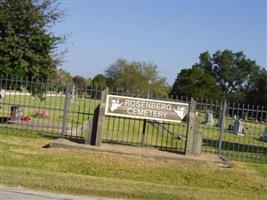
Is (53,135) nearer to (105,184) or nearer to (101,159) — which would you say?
(101,159)

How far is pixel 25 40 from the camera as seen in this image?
72.2 ft

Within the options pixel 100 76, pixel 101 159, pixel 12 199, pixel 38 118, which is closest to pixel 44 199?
pixel 12 199

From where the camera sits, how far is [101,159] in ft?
42.2

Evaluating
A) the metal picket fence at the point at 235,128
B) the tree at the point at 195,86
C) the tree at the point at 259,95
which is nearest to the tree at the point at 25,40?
the metal picket fence at the point at 235,128

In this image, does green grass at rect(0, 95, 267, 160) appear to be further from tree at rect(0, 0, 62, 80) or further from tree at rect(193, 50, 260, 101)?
tree at rect(193, 50, 260, 101)

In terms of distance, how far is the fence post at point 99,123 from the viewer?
14305 millimetres

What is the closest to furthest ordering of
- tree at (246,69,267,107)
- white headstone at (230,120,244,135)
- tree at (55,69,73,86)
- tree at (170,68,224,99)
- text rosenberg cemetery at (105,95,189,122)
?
text rosenberg cemetery at (105,95,189,122)
tree at (55,69,73,86)
white headstone at (230,120,244,135)
tree at (170,68,224,99)
tree at (246,69,267,107)

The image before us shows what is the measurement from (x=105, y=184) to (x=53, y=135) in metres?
7.56

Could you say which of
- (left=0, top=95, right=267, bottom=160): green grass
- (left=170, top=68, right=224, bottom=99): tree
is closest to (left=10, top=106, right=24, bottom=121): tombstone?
(left=0, top=95, right=267, bottom=160): green grass

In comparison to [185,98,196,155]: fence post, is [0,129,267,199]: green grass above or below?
below

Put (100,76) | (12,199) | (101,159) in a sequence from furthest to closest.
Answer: (100,76) → (101,159) → (12,199)

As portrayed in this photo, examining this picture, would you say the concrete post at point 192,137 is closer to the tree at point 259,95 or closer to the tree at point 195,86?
the tree at point 195,86

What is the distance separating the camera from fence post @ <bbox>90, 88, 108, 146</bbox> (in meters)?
14.3

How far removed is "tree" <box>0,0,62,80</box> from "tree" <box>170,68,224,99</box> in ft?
222
